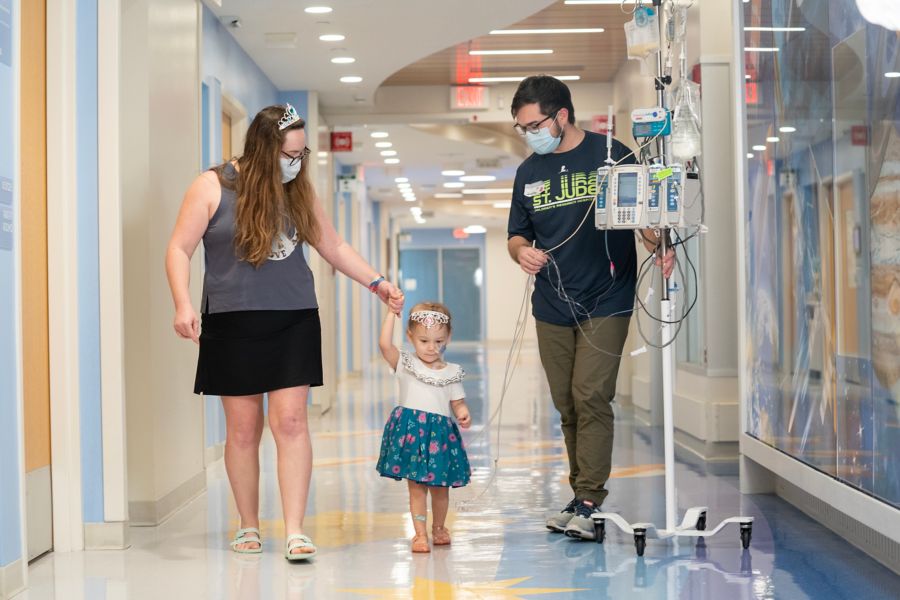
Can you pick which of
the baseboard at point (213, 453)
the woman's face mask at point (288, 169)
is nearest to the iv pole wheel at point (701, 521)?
the woman's face mask at point (288, 169)

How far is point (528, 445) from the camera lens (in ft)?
22.9

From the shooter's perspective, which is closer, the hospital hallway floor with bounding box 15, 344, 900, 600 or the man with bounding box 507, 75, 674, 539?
the hospital hallway floor with bounding box 15, 344, 900, 600

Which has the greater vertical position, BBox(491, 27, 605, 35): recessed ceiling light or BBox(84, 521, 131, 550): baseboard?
BBox(491, 27, 605, 35): recessed ceiling light

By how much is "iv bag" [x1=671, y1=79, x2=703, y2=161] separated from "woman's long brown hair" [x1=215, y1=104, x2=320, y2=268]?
48.2 inches

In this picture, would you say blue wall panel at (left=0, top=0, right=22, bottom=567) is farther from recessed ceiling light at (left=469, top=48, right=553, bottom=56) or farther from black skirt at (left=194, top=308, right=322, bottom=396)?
recessed ceiling light at (left=469, top=48, right=553, bottom=56)

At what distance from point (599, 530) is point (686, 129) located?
138 cm

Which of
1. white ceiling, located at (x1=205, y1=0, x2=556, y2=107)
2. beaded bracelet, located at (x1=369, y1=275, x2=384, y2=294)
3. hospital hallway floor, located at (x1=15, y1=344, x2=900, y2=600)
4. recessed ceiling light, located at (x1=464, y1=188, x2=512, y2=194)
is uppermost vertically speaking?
recessed ceiling light, located at (x1=464, y1=188, x2=512, y2=194)

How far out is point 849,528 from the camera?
3895mm

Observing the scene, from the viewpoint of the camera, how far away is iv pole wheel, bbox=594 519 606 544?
3881 millimetres

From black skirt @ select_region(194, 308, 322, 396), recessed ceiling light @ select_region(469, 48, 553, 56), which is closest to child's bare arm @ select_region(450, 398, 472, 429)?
black skirt @ select_region(194, 308, 322, 396)

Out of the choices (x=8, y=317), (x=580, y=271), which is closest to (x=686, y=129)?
(x=580, y=271)

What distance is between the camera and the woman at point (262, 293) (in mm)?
3652

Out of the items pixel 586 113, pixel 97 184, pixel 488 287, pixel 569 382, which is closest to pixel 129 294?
pixel 97 184

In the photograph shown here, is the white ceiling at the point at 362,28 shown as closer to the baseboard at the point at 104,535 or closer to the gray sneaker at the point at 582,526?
the baseboard at the point at 104,535
